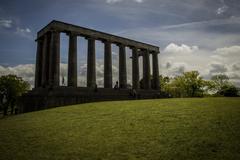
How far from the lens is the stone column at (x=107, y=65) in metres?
45.7

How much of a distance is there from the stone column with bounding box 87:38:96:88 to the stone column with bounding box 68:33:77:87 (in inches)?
127

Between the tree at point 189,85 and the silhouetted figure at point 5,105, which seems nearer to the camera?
the silhouetted figure at point 5,105

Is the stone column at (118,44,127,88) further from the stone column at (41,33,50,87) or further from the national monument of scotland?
the stone column at (41,33,50,87)

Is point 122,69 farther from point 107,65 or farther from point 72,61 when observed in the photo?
point 72,61

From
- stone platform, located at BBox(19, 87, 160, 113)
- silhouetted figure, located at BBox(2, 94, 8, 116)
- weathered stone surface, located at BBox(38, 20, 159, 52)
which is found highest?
weathered stone surface, located at BBox(38, 20, 159, 52)

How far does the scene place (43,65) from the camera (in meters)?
43.3

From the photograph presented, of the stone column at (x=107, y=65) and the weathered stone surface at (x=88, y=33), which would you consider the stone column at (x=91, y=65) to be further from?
the stone column at (x=107, y=65)

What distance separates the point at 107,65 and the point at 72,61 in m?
8.78

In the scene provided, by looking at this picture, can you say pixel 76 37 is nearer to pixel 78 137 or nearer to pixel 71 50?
pixel 71 50

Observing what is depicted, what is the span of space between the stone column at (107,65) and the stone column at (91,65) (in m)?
3.73

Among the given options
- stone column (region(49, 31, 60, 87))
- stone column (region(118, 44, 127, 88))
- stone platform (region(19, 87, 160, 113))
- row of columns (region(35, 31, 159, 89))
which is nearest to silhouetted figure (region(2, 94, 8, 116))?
row of columns (region(35, 31, 159, 89))

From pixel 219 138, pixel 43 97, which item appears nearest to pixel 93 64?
pixel 43 97

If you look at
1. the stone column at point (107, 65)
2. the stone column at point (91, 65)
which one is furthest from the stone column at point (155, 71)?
the stone column at point (91, 65)

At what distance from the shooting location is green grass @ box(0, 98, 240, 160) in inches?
376
